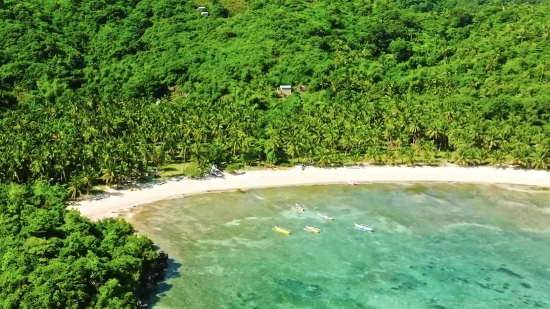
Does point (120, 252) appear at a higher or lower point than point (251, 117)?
lower

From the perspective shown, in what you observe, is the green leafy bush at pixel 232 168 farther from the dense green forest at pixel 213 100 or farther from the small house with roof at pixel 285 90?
the small house with roof at pixel 285 90

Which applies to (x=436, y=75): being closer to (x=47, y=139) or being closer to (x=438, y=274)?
(x=438, y=274)

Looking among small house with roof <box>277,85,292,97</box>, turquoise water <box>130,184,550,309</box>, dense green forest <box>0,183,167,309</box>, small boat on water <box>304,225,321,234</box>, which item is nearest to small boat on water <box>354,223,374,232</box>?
turquoise water <box>130,184,550,309</box>

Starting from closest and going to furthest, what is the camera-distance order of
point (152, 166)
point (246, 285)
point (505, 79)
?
1. point (246, 285)
2. point (152, 166)
3. point (505, 79)

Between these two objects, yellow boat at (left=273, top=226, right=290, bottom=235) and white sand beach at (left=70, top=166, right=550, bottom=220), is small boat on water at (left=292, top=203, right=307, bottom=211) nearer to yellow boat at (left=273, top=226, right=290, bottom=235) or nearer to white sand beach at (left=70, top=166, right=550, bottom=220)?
yellow boat at (left=273, top=226, right=290, bottom=235)

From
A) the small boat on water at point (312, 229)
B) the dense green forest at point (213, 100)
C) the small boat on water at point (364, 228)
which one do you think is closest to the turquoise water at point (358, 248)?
the small boat on water at point (364, 228)

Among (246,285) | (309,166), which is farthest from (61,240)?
(309,166)
